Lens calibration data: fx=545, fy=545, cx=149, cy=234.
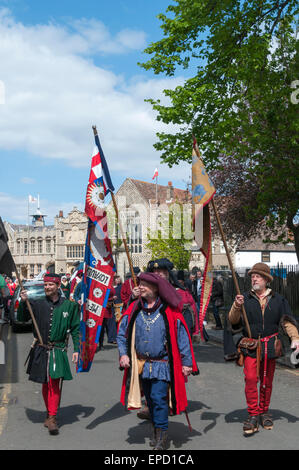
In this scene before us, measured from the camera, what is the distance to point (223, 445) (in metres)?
5.23

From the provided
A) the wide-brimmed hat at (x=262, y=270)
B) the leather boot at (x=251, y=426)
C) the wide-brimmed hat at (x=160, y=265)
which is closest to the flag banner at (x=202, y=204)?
the wide-brimmed hat at (x=160, y=265)

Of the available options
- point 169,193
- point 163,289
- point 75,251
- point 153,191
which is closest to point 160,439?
point 163,289

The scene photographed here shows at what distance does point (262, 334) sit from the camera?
19.7 ft

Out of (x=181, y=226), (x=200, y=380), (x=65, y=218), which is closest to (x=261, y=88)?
(x=200, y=380)

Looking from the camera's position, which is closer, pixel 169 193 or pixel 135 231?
pixel 135 231

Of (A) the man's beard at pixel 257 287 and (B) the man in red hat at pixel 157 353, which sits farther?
(A) the man's beard at pixel 257 287

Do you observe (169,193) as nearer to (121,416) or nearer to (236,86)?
(236,86)

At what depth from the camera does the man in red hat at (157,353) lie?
5211 mm

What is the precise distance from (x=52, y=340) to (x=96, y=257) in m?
1.22

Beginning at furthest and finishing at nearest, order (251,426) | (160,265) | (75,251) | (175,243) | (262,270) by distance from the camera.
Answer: (75,251) < (175,243) < (160,265) < (262,270) < (251,426)

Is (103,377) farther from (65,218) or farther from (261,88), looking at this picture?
(65,218)

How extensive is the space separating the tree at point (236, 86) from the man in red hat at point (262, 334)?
644 centimetres

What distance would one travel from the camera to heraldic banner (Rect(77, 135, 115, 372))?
21.9ft

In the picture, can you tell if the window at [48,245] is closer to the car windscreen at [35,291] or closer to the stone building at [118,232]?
the stone building at [118,232]
